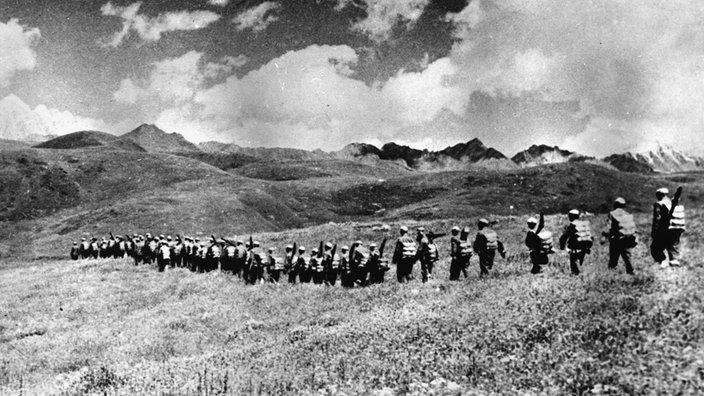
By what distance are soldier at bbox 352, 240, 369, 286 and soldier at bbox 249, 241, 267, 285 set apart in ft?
21.0

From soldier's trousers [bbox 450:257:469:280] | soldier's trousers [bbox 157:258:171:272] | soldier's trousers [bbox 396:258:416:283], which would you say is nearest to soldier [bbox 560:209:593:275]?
soldier's trousers [bbox 450:257:469:280]

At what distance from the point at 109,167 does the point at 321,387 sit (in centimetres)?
19227

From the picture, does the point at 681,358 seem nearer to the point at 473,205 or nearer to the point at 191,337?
the point at 191,337

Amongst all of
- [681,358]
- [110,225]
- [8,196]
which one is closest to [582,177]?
[110,225]

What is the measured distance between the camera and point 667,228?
50.4 ft

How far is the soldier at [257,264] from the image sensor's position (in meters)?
29.2

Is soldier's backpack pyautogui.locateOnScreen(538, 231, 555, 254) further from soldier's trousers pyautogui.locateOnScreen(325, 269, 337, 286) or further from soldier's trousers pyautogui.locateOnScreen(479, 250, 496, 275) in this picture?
soldier's trousers pyautogui.locateOnScreen(325, 269, 337, 286)

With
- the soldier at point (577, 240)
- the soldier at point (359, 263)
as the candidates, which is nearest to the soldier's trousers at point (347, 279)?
the soldier at point (359, 263)

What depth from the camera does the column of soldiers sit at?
15727mm

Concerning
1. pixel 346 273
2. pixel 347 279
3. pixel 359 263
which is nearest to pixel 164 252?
pixel 346 273

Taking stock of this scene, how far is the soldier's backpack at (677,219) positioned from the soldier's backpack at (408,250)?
993 centimetres

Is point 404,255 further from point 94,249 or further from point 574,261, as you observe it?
point 94,249

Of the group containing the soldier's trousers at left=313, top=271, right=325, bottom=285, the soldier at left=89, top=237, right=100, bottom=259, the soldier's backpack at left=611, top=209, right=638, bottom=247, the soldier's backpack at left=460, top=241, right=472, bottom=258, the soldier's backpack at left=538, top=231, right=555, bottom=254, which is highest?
the soldier's backpack at left=611, top=209, right=638, bottom=247

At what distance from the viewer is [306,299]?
21016mm
